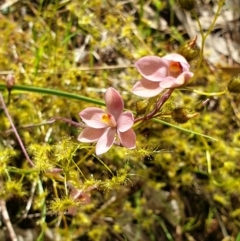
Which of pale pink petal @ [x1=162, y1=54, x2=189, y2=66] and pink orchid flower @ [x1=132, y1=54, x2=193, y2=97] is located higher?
pale pink petal @ [x1=162, y1=54, x2=189, y2=66]

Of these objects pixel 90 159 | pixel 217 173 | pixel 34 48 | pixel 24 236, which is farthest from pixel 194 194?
pixel 34 48

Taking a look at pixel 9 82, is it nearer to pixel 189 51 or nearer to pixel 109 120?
pixel 109 120

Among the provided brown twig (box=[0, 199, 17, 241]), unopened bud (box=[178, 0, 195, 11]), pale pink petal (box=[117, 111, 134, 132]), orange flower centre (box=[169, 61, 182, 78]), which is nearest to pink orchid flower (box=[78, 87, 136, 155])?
pale pink petal (box=[117, 111, 134, 132])

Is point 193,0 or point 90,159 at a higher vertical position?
point 193,0

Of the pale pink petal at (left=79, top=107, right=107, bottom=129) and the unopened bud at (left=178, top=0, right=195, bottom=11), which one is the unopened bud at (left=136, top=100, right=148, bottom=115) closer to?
the pale pink petal at (left=79, top=107, right=107, bottom=129)

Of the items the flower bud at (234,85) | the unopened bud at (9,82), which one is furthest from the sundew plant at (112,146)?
the flower bud at (234,85)

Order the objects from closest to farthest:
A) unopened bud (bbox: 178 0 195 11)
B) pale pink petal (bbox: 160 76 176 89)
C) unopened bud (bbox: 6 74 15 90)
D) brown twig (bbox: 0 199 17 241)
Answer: pale pink petal (bbox: 160 76 176 89), unopened bud (bbox: 178 0 195 11), unopened bud (bbox: 6 74 15 90), brown twig (bbox: 0 199 17 241)

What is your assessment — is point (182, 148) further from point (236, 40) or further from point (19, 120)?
point (236, 40)

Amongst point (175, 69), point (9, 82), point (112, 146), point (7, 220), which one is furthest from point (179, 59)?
point (7, 220)
